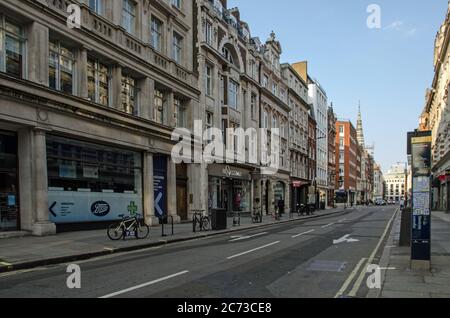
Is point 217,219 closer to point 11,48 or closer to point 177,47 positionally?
point 11,48

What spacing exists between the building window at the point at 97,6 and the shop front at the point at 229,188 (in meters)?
14.5

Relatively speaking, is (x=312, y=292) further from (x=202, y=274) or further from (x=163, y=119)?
(x=163, y=119)

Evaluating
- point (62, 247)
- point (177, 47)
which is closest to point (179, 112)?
point (177, 47)

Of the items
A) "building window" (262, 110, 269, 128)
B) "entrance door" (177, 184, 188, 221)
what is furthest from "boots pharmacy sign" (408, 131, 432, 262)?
"building window" (262, 110, 269, 128)

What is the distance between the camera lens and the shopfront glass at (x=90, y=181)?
60.1ft

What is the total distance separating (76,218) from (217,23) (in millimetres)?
21863

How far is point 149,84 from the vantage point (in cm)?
2494

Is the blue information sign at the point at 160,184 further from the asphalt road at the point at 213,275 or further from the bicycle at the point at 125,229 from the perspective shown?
the asphalt road at the point at 213,275

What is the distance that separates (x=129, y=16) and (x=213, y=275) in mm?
18910

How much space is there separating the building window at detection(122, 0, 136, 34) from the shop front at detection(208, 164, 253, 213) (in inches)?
485

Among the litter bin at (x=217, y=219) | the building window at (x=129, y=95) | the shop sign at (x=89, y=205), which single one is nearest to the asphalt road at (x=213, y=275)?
the shop sign at (x=89, y=205)

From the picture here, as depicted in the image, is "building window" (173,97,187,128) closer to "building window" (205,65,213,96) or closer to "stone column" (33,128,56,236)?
"building window" (205,65,213,96)

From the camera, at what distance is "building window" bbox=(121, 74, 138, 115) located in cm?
2334
